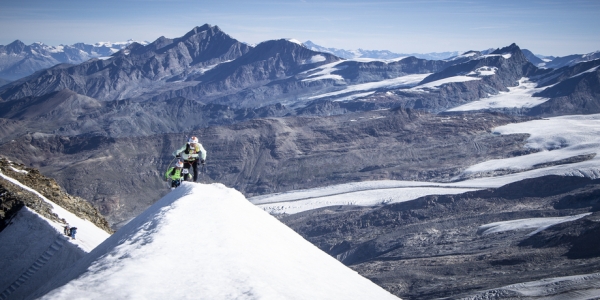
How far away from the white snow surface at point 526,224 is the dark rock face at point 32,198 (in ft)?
224

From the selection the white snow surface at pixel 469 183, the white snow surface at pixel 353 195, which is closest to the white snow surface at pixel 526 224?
the white snow surface at pixel 469 183

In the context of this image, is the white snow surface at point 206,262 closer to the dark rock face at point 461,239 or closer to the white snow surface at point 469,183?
the dark rock face at point 461,239

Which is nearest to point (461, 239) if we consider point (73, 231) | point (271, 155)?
point (73, 231)

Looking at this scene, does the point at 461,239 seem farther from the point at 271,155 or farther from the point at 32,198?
the point at 271,155

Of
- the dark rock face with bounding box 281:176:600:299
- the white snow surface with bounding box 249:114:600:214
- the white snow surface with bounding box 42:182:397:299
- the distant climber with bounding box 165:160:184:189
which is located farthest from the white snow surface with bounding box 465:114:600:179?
the white snow surface with bounding box 42:182:397:299

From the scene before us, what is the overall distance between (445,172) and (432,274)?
95076mm

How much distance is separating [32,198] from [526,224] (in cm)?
7806

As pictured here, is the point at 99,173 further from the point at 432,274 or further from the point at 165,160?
the point at 432,274

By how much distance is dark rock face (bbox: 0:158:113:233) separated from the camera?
22359 mm

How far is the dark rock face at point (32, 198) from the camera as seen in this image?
2236 cm

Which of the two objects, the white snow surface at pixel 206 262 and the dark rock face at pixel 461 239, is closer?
the white snow surface at pixel 206 262

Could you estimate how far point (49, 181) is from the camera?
1103 inches

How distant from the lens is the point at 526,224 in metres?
84.4

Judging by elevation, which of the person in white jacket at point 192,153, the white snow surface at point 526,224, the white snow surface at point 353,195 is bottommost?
the white snow surface at point 353,195
